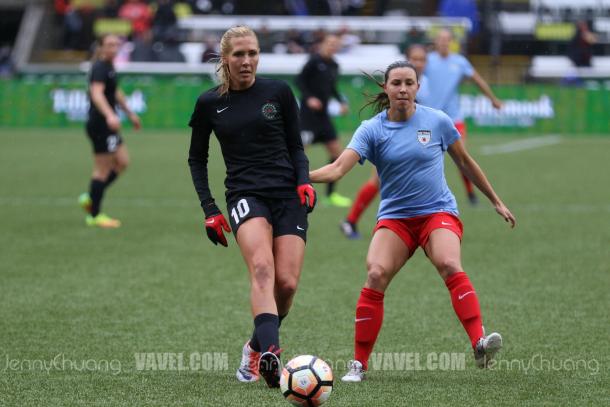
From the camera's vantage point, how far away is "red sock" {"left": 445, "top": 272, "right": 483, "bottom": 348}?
637 cm

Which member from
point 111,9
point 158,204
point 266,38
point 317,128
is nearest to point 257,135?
point 317,128

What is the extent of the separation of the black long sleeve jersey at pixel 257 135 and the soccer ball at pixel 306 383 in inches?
45.8

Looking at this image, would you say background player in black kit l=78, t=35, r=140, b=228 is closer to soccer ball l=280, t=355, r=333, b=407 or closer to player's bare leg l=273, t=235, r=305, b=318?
player's bare leg l=273, t=235, r=305, b=318

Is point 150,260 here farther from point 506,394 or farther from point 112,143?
point 506,394

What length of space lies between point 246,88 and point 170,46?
25.3m

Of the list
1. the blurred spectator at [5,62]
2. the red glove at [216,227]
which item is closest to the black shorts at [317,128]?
the red glove at [216,227]

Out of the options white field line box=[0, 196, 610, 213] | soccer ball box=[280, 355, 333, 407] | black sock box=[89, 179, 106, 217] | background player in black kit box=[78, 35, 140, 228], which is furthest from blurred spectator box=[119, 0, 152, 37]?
soccer ball box=[280, 355, 333, 407]

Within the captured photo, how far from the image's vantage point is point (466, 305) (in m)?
6.41

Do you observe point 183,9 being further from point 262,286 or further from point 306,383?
point 306,383

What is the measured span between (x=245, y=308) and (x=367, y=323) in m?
2.32

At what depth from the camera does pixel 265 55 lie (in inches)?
1220

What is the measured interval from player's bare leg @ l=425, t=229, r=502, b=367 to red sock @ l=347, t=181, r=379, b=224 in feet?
18.1

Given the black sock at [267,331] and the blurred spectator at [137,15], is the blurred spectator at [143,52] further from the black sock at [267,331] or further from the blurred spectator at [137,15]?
the black sock at [267,331]

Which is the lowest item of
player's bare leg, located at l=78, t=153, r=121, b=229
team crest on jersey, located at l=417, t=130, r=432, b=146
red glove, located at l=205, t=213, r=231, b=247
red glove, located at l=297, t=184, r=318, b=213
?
player's bare leg, located at l=78, t=153, r=121, b=229
